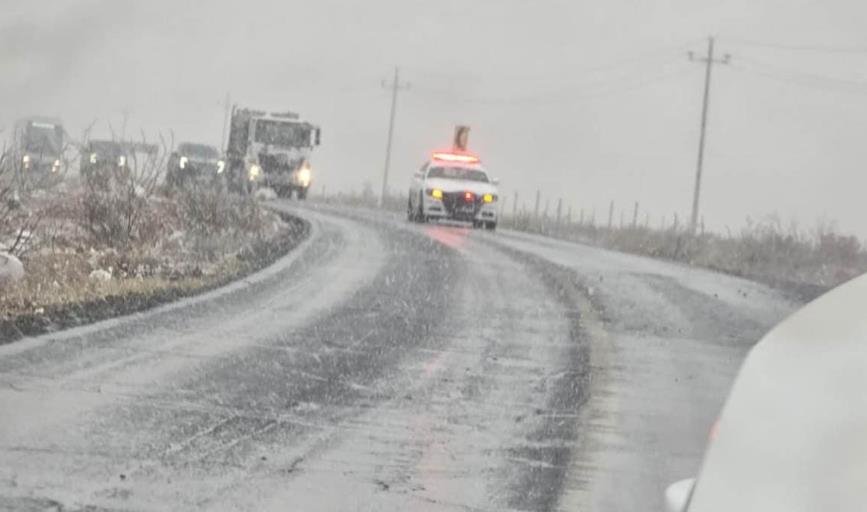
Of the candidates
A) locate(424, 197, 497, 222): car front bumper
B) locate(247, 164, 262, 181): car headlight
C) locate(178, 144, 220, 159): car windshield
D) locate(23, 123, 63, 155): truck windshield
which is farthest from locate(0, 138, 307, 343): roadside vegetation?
locate(178, 144, 220, 159): car windshield

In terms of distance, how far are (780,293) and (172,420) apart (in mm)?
12971

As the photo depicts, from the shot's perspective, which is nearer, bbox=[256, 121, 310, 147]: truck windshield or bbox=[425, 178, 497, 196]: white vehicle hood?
bbox=[425, 178, 497, 196]: white vehicle hood

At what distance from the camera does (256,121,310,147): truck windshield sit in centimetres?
4800

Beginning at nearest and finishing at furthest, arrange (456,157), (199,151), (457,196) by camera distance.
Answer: (457,196), (456,157), (199,151)

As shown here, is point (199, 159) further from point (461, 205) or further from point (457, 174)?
point (461, 205)

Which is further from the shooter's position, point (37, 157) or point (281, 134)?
point (281, 134)

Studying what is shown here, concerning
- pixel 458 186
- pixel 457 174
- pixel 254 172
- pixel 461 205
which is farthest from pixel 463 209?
pixel 254 172

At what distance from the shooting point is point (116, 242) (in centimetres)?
2069

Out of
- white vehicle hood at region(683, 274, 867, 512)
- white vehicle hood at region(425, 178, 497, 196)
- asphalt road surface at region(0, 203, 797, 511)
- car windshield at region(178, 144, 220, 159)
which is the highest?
car windshield at region(178, 144, 220, 159)

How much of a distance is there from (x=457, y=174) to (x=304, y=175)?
47.6 ft

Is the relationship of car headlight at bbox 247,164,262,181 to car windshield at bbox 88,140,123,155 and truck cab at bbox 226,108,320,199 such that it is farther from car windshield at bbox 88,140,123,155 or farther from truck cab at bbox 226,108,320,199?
car windshield at bbox 88,140,123,155

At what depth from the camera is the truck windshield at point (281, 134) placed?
48000mm

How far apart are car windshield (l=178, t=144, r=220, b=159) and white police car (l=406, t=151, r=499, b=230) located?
1037 cm

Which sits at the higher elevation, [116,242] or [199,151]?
[199,151]
